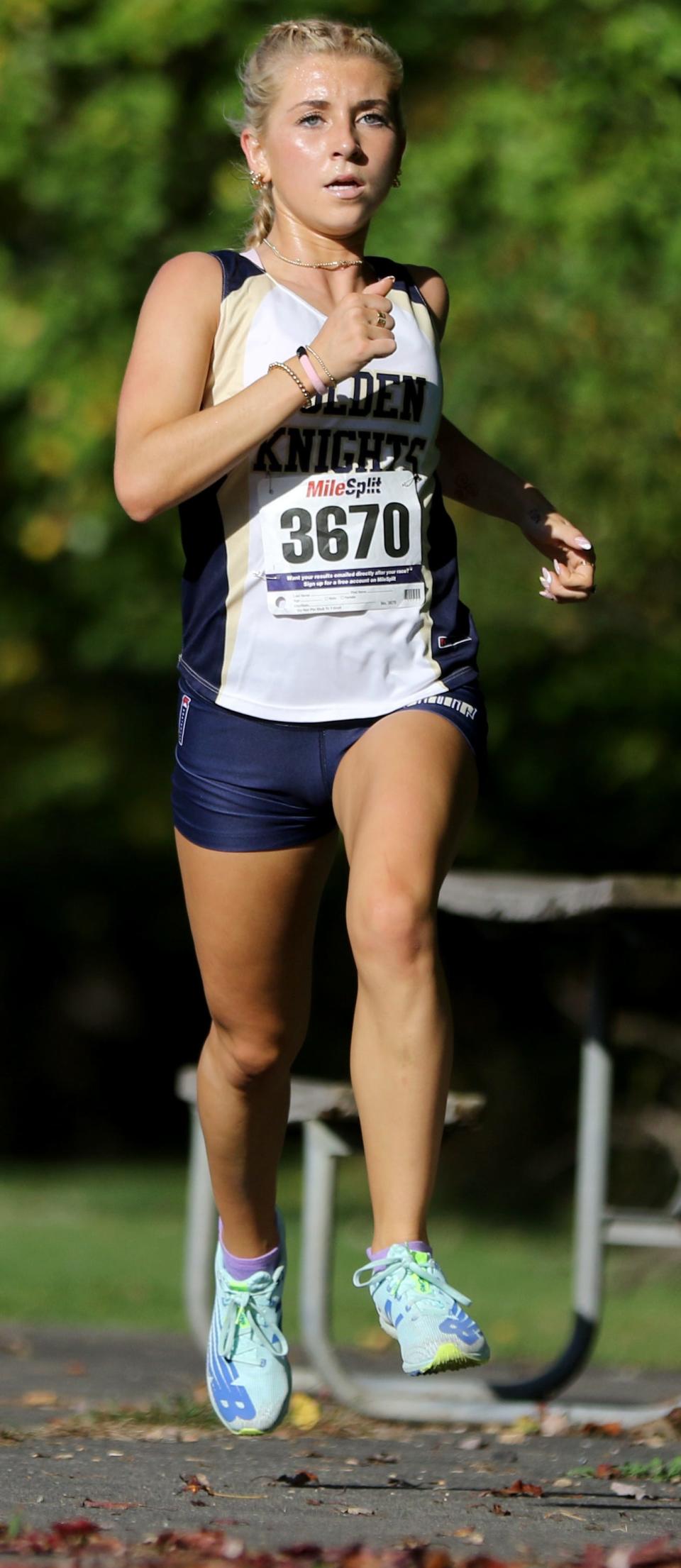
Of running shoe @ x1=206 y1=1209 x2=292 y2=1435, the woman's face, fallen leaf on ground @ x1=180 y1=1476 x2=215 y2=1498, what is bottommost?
fallen leaf on ground @ x1=180 y1=1476 x2=215 y2=1498

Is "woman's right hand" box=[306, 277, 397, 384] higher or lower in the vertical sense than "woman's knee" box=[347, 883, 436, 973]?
higher

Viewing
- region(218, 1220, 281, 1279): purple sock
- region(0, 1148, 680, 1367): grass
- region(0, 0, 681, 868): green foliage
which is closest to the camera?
region(218, 1220, 281, 1279): purple sock

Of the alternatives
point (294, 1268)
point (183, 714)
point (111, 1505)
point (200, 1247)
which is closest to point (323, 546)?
point (183, 714)

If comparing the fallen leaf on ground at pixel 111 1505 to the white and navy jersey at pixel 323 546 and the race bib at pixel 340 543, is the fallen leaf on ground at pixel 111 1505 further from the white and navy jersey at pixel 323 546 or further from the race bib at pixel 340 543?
the race bib at pixel 340 543

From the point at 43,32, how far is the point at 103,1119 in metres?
6.89

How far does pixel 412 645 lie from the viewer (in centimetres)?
342

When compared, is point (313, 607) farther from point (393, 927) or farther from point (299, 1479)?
point (299, 1479)

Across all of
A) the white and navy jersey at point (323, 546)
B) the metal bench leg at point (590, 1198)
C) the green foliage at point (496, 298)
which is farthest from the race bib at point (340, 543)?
the green foliage at point (496, 298)

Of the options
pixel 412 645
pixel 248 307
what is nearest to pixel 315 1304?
pixel 412 645

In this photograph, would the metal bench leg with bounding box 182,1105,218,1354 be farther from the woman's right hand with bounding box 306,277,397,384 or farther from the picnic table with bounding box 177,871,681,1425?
the woman's right hand with bounding box 306,277,397,384

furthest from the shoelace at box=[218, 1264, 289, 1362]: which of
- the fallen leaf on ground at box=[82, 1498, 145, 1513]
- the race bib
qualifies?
the race bib

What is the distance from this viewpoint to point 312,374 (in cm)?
324

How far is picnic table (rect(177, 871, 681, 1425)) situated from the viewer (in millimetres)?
4949

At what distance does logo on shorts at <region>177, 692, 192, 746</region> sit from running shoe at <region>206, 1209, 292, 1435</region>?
975mm
